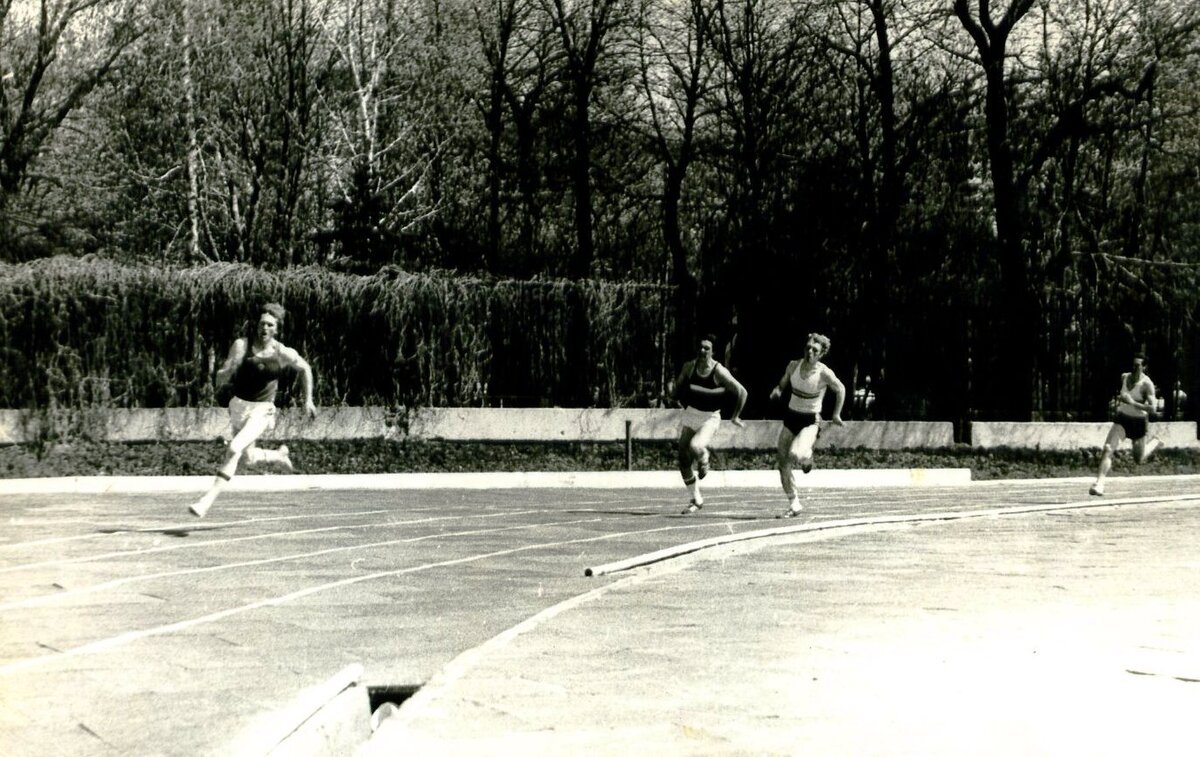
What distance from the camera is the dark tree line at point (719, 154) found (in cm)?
3066

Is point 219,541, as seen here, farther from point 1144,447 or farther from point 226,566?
point 1144,447

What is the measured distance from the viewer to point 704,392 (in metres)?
18.0

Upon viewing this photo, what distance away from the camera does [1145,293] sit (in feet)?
106

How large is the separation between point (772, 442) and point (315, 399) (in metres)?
7.78

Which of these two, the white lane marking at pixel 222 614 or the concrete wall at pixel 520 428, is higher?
the concrete wall at pixel 520 428

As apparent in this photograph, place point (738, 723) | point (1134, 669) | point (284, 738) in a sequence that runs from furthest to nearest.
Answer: point (1134, 669), point (738, 723), point (284, 738)

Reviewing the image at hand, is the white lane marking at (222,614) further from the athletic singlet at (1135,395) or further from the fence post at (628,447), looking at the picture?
the athletic singlet at (1135,395)

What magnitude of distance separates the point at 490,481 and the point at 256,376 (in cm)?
819

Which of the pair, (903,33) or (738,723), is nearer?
(738,723)

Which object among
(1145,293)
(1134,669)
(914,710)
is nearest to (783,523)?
(1134,669)

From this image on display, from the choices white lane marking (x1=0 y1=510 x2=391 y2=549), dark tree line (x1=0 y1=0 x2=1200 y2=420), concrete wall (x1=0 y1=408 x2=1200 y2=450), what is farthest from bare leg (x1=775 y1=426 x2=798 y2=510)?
dark tree line (x1=0 y1=0 x2=1200 y2=420)

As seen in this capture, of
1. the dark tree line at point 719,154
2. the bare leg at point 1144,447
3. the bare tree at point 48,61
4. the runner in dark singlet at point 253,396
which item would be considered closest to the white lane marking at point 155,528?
the runner in dark singlet at point 253,396

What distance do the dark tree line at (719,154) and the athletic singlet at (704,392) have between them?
37.3ft

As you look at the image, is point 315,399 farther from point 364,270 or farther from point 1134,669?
point 1134,669
